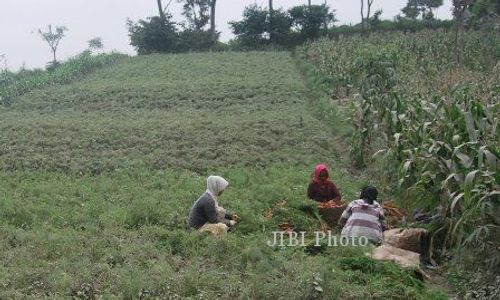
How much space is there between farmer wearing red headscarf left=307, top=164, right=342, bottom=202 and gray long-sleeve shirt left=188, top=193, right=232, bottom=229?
6.50ft

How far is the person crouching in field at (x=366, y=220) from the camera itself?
6.45 meters

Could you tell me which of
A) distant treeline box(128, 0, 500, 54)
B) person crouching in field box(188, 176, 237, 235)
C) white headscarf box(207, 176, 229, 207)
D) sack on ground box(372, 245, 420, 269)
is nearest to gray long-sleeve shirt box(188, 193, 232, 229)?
person crouching in field box(188, 176, 237, 235)

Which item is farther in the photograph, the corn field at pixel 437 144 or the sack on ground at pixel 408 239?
the sack on ground at pixel 408 239

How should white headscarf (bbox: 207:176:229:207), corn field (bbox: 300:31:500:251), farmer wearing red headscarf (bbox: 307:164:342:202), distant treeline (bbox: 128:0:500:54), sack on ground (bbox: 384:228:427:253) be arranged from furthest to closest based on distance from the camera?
distant treeline (bbox: 128:0:500:54) < farmer wearing red headscarf (bbox: 307:164:342:202) < white headscarf (bbox: 207:176:229:207) < sack on ground (bbox: 384:228:427:253) < corn field (bbox: 300:31:500:251)

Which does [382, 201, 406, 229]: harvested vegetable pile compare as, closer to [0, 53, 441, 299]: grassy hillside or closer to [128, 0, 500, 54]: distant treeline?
[0, 53, 441, 299]: grassy hillside

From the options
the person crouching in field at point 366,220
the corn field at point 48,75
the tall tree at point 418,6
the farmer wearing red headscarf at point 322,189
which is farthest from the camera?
the tall tree at point 418,6

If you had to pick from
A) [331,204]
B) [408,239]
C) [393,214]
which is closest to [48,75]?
[331,204]

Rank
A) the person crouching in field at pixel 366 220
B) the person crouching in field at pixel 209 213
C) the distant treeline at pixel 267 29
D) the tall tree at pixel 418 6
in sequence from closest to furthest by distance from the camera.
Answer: the person crouching in field at pixel 366 220
the person crouching in field at pixel 209 213
the distant treeline at pixel 267 29
the tall tree at pixel 418 6

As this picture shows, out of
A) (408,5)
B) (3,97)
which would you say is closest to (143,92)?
(3,97)

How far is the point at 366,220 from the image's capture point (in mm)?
6512

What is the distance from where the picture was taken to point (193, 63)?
2792cm

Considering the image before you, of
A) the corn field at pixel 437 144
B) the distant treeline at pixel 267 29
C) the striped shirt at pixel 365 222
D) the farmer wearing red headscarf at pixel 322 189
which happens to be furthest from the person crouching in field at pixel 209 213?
the distant treeline at pixel 267 29

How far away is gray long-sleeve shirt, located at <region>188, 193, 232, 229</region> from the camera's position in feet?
22.7

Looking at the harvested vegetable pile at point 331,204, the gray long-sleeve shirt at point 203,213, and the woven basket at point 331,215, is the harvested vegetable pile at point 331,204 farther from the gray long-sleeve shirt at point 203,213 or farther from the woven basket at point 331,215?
the gray long-sleeve shirt at point 203,213
